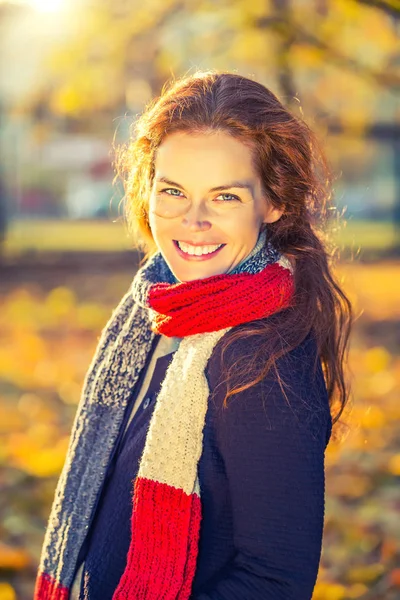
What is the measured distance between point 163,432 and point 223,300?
312mm

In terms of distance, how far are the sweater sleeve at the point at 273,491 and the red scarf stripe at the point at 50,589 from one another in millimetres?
532

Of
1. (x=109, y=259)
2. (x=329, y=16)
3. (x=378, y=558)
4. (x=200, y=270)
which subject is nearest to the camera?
(x=200, y=270)

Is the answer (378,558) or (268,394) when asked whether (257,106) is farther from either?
(378,558)

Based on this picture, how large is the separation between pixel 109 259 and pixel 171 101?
42.6 feet

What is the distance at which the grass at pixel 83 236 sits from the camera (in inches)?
616

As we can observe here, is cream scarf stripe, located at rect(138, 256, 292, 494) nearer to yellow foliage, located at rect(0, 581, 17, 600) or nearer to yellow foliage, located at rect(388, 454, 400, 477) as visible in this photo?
yellow foliage, located at rect(0, 581, 17, 600)

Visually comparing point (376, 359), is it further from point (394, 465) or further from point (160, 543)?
point (160, 543)

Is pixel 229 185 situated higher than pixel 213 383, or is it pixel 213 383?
pixel 229 185

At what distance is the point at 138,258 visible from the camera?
905 cm

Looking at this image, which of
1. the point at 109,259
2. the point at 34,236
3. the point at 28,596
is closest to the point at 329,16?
the point at 28,596

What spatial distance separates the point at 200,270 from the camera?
1.89 metres

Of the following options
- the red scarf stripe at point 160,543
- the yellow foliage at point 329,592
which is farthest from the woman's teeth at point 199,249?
the yellow foliage at point 329,592

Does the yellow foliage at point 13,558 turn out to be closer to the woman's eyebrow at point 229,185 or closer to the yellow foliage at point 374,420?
the woman's eyebrow at point 229,185

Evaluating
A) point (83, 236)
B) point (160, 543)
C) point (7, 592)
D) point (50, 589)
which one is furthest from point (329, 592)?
point (83, 236)
